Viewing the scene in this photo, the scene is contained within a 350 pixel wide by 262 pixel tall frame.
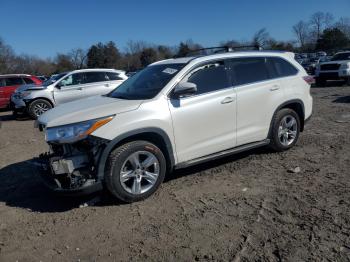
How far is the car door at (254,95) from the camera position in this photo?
541 centimetres

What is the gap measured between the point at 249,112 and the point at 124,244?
2882 millimetres

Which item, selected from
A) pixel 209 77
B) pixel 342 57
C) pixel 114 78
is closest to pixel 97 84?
pixel 114 78

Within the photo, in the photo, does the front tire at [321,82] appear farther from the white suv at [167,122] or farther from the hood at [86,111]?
the hood at [86,111]

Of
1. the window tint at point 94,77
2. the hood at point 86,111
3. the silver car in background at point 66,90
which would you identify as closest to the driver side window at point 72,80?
the silver car in background at point 66,90

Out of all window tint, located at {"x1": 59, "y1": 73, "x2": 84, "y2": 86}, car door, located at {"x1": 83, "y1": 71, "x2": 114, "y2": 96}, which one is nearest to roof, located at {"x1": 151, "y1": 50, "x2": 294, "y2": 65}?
car door, located at {"x1": 83, "y1": 71, "x2": 114, "y2": 96}

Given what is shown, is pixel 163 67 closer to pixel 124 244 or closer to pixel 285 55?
pixel 285 55

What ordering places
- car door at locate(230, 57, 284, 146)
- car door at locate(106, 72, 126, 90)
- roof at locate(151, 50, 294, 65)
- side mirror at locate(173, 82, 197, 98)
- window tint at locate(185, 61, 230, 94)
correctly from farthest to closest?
car door at locate(106, 72, 126, 90), car door at locate(230, 57, 284, 146), roof at locate(151, 50, 294, 65), window tint at locate(185, 61, 230, 94), side mirror at locate(173, 82, 197, 98)

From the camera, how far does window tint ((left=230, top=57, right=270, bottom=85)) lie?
5488 mm

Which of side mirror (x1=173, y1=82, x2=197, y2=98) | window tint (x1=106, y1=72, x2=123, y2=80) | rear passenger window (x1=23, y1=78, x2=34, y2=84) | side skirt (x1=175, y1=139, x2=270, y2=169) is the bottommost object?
side skirt (x1=175, y1=139, x2=270, y2=169)

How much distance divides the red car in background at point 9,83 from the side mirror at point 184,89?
12.6 metres

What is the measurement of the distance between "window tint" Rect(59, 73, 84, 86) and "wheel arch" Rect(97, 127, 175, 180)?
8.95m

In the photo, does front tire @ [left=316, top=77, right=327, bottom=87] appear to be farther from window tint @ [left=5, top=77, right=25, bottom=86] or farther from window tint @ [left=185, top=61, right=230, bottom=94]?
window tint @ [left=185, top=61, right=230, bottom=94]

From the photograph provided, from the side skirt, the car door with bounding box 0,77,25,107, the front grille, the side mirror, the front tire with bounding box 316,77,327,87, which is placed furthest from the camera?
the front tire with bounding box 316,77,327,87

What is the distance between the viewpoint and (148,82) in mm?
5285
